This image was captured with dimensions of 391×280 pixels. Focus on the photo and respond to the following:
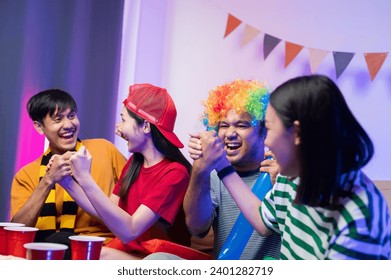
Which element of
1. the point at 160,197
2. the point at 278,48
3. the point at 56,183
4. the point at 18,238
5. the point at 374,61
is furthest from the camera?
the point at 278,48

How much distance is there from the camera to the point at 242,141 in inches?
69.1

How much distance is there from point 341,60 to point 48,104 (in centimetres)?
102

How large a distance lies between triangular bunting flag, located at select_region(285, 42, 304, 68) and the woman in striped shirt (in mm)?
1053

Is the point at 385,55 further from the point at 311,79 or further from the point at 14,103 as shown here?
the point at 14,103

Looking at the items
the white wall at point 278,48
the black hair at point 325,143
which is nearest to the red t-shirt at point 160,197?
the white wall at point 278,48

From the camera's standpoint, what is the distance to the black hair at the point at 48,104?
200cm

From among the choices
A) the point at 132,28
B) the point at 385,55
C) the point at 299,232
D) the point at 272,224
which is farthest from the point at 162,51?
the point at 299,232

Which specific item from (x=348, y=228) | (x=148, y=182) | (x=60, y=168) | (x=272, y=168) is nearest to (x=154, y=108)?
(x=148, y=182)

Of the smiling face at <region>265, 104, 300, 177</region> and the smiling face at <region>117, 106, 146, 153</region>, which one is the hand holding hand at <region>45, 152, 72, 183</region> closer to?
the smiling face at <region>117, 106, 146, 153</region>

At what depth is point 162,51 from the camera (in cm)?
235

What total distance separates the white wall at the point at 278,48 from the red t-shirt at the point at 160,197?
502 mm

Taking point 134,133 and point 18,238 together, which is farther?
point 134,133

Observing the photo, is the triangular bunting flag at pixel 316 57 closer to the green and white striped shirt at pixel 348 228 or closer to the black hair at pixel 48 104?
the black hair at pixel 48 104

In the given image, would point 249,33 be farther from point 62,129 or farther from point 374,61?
point 62,129
